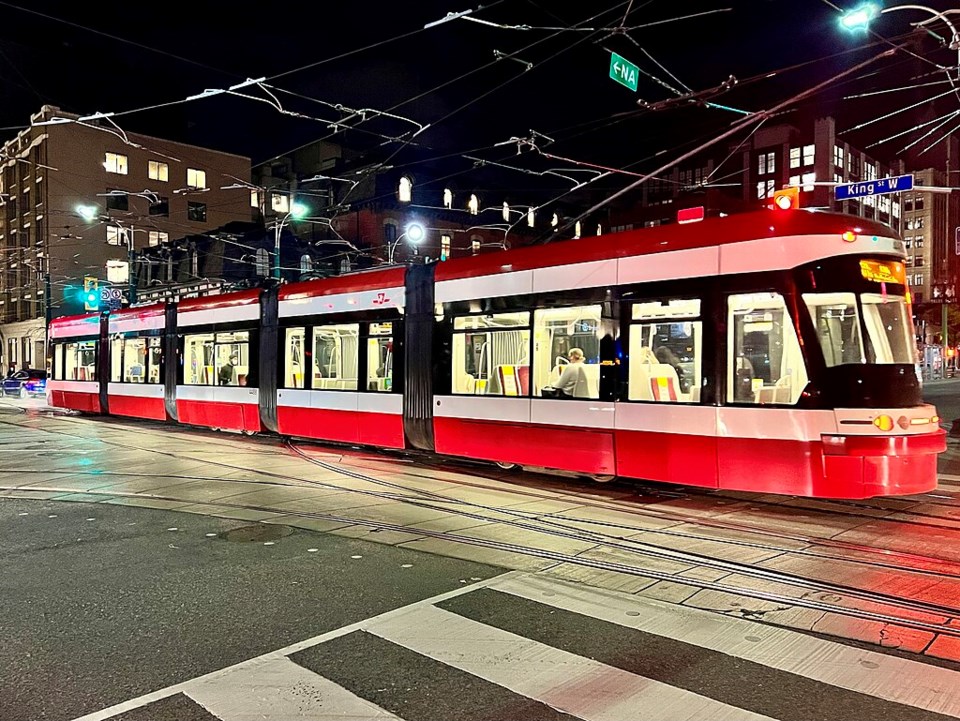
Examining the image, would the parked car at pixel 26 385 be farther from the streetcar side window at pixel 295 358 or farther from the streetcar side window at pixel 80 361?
the streetcar side window at pixel 295 358

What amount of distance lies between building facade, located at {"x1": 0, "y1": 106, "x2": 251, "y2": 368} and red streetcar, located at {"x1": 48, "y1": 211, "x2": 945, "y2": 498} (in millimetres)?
45040

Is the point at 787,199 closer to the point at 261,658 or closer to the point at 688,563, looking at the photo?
the point at 688,563

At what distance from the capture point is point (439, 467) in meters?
12.6

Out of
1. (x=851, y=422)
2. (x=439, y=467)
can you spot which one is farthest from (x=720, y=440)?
(x=439, y=467)

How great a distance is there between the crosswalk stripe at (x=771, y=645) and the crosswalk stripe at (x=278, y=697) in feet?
6.54

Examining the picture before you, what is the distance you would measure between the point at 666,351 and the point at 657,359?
16 centimetres

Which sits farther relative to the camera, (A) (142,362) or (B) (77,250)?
(B) (77,250)

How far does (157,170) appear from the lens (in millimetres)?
61062

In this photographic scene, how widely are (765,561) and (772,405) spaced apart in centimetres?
205

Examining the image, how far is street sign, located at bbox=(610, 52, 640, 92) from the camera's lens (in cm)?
1113

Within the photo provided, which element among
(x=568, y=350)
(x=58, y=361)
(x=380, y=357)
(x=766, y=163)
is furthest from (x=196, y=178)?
(x=568, y=350)

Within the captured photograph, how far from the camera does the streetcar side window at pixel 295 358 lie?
15000mm

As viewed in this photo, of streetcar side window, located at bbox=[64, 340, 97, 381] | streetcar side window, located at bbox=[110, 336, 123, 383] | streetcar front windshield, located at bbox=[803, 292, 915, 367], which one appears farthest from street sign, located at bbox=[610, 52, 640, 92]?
streetcar side window, located at bbox=[64, 340, 97, 381]

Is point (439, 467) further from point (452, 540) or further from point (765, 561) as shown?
point (765, 561)
